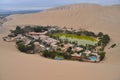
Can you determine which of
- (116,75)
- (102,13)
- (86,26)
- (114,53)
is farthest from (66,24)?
(116,75)

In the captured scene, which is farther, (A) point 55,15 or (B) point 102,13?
(A) point 55,15

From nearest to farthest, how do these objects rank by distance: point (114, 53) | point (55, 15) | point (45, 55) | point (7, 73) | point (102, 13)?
point (7, 73), point (45, 55), point (114, 53), point (102, 13), point (55, 15)

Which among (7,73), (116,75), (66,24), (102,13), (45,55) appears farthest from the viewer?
(102,13)

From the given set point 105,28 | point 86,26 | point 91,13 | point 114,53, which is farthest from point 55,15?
point 114,53

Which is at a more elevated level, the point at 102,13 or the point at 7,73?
the point at 7,73

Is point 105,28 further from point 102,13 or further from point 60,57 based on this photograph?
point 60,57

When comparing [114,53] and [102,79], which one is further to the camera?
[114,53]

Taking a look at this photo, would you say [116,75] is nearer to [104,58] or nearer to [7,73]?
[7,73]

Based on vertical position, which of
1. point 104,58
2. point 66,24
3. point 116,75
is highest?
point 116,75

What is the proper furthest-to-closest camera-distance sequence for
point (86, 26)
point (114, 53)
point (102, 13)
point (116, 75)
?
point (102, 13), point (86, 26), point (114, 53), point (116, 75)
